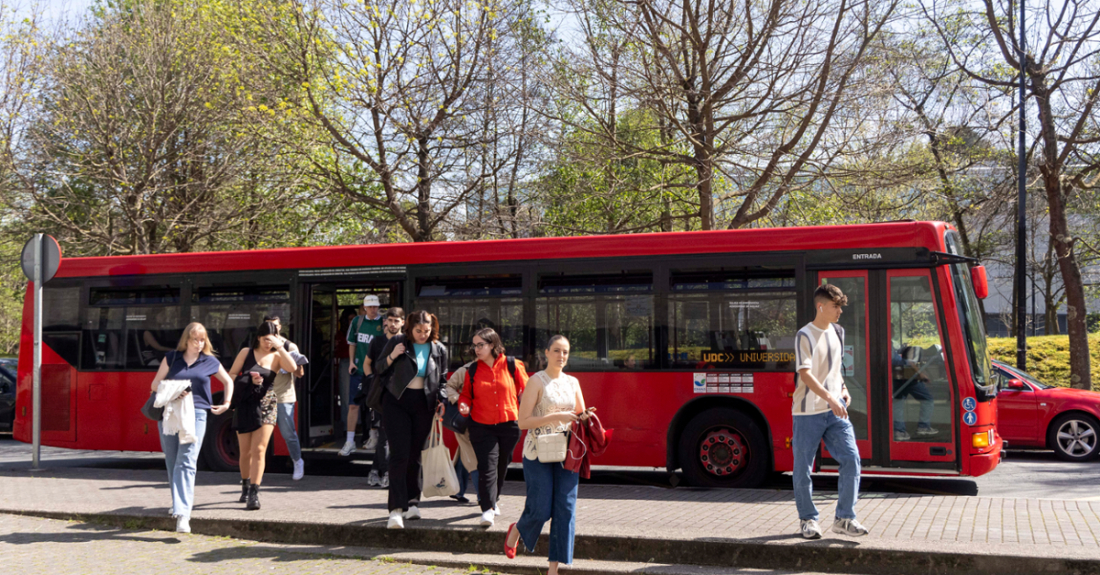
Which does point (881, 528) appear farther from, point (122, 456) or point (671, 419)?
point (122, 456)

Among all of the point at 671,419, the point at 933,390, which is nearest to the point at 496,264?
the point at 671,419

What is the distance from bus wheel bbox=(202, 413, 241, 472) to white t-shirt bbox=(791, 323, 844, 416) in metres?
7.11

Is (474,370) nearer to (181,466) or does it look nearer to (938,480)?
(181,466)

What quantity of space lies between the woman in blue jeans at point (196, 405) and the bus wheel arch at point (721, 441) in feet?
14.1

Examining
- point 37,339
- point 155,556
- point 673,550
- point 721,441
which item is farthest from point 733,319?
point 37,339

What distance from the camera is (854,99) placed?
15195 millimetres

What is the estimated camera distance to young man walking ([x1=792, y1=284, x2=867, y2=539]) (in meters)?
6.42

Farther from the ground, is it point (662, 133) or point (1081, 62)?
point (1081, 62)

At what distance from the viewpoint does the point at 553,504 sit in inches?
230

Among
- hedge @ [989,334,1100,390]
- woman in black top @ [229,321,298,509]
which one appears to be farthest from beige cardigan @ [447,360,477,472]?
hedge @ [989,334,1100,390]

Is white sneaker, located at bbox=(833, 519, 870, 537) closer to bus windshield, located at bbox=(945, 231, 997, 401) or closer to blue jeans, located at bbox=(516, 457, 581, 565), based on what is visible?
blue jeans, located at bbox=(516, 457, 581, 565)

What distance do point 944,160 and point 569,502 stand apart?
16.1 meters

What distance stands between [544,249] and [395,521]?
148 inches

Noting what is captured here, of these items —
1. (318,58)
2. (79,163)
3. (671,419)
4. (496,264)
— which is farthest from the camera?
(79,163)
